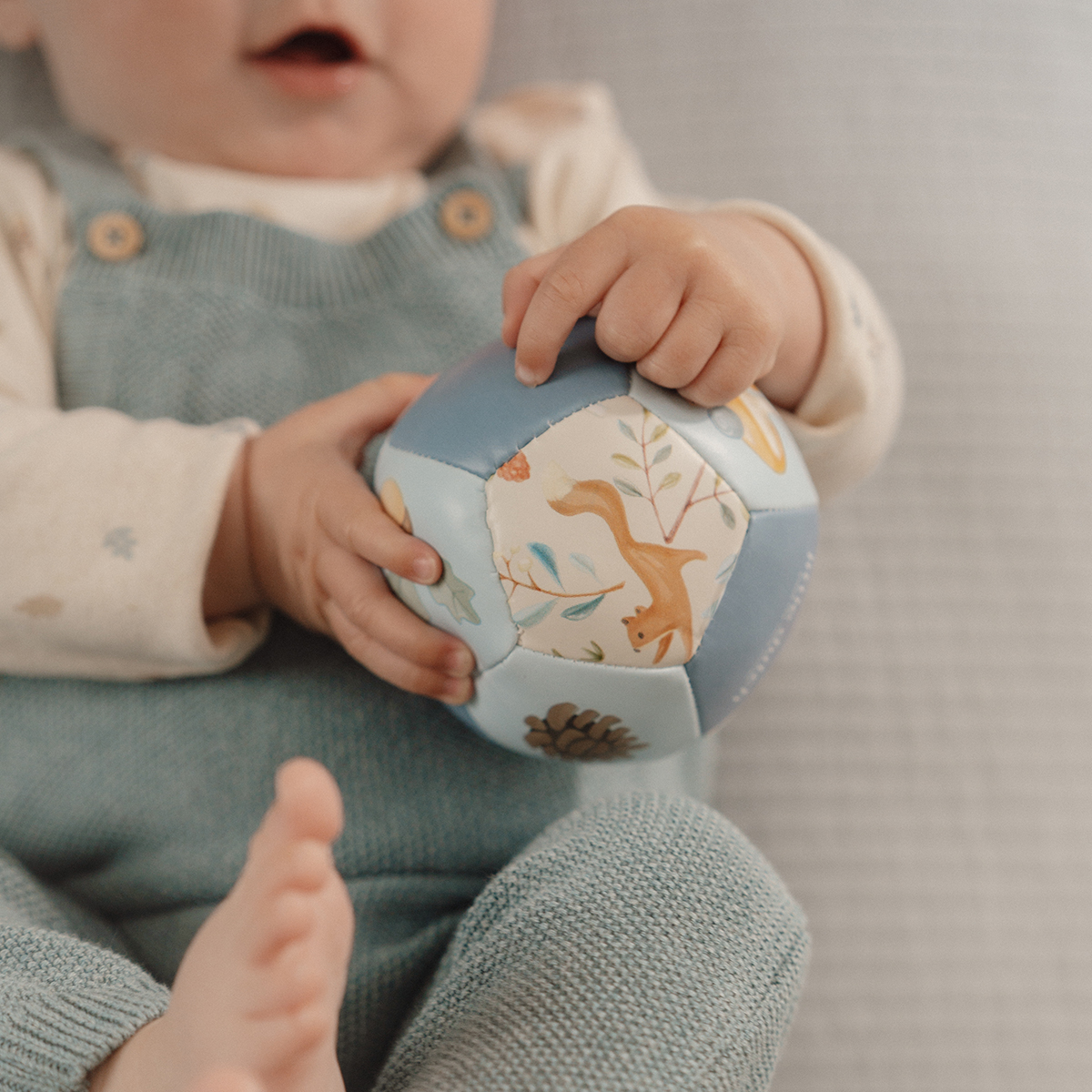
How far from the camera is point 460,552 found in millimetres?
508

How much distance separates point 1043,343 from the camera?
100 centimetres

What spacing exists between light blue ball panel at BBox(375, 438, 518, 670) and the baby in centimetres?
1

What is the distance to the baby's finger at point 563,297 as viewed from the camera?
0.51 metres

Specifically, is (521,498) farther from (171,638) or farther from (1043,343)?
(1043,343)

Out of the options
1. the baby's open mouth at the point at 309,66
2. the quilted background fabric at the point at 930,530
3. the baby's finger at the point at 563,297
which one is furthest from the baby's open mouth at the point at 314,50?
the baby's finger at the point at 563,297

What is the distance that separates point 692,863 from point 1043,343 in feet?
2.32

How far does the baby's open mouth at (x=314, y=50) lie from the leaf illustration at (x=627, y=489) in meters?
0.51

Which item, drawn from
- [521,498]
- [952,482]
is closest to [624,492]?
[521,498]

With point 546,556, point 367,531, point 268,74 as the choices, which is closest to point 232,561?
point 367,531

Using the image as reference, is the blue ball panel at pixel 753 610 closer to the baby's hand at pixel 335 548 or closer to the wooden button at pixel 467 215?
the baby's hand at pixel 335 548

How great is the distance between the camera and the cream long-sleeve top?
0.64m

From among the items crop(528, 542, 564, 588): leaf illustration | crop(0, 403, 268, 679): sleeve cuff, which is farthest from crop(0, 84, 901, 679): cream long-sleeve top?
crop(528, 542, 564, 588): leaf illustration

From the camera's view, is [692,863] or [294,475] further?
[294,475]

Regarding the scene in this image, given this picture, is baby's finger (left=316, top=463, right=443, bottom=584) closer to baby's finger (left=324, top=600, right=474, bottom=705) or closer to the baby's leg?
baby's finger (left=324, top=600, right=474, bottom=705)
